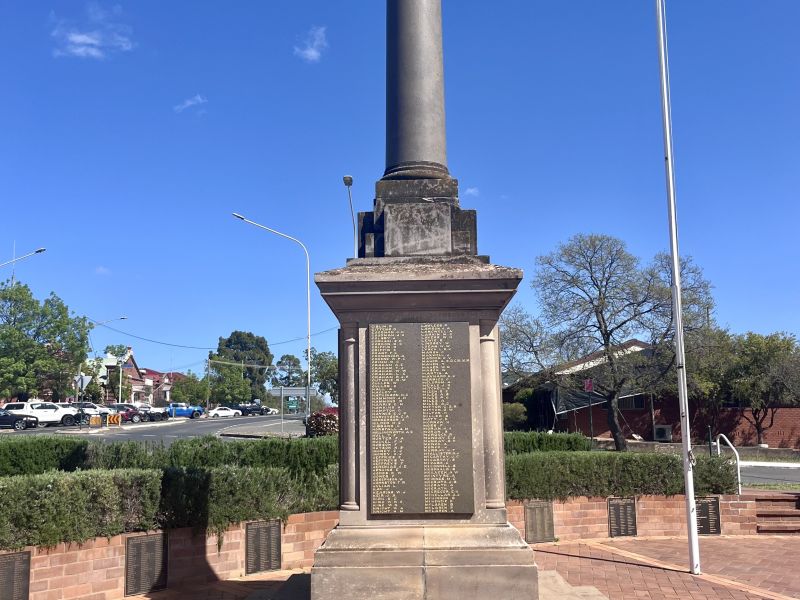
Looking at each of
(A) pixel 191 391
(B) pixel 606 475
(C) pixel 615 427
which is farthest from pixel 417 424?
(A) pixel 191 391

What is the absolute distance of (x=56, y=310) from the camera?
52812 mm

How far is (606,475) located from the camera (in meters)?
12.6

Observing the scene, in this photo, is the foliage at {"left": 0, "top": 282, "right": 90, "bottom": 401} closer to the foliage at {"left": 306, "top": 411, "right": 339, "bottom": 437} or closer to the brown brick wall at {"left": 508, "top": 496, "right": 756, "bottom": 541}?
the foliage at {"left": 306, "top": 411, "right": 339, "bottom": 437}

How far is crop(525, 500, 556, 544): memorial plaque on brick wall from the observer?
12047 mm

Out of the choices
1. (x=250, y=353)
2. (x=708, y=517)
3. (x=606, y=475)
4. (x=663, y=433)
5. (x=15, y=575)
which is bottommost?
(x=708, y=517)

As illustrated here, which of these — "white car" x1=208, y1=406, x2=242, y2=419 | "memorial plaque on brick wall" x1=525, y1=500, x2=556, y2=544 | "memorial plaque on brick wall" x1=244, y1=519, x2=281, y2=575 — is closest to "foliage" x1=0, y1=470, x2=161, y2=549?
"memorial plaque on brick wall" x1=244, y1=519, x2=281, y2=575

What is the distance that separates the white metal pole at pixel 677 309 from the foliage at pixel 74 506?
284 inches

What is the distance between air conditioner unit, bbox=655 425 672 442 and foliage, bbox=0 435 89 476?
3096cm

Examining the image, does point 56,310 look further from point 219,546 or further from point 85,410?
point 219,546

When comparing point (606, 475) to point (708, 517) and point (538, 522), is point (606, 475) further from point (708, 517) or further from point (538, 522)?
point (708, 517)

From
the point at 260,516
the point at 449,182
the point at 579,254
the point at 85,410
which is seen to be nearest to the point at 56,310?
the point at 85,410

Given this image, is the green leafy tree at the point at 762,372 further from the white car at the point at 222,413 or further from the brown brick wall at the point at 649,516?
the white car at the point at 222,413

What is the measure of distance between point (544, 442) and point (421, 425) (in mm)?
10839

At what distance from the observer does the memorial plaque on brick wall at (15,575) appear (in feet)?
24.7
